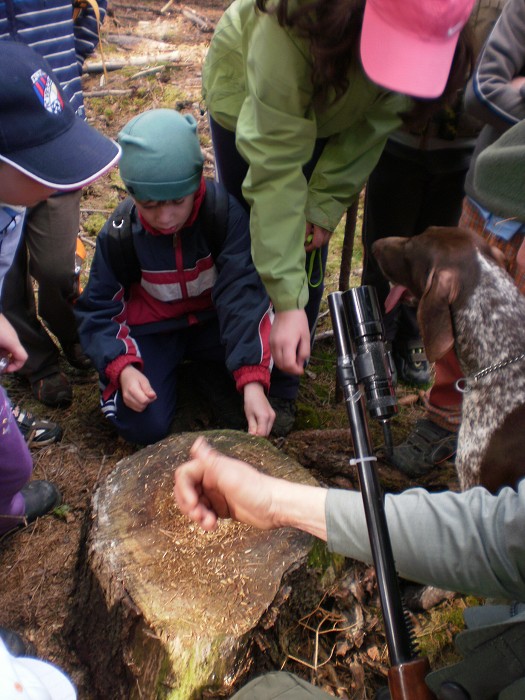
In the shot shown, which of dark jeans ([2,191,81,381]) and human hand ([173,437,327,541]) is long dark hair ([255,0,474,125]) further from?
dark jeans ([2,191,81,381])

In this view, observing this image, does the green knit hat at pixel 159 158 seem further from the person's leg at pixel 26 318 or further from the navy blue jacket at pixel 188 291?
the person's leg at pixel 26 318

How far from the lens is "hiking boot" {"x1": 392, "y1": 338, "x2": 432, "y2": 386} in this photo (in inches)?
173

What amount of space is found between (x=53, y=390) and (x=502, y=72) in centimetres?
327

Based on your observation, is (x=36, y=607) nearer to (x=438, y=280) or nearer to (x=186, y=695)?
(x=186, y=695)

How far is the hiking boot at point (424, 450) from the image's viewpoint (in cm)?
334

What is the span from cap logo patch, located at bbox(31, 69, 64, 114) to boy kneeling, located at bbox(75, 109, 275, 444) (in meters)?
0.58

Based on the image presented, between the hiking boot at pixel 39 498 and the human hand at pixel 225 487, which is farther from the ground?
the human hand at pixel 225 487

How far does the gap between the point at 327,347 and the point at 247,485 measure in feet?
9.96

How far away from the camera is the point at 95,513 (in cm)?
265

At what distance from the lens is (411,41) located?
2.04m

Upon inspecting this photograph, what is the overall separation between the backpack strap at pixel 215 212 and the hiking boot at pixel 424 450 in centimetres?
161

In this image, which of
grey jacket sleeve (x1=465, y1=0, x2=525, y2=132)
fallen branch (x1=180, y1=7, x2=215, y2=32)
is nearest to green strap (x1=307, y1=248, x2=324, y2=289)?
grey jacket sleeve (x1=465, y1=0, x2=525, y2=132)

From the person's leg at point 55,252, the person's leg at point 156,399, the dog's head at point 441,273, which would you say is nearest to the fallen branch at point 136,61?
the person's leg at point 55,252

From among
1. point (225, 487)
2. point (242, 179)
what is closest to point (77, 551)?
point (225, 487)
